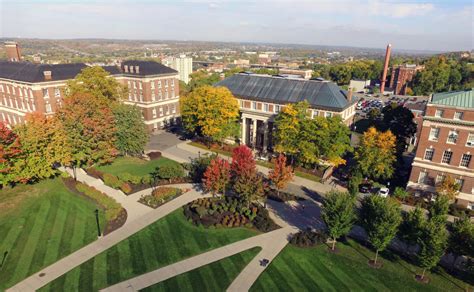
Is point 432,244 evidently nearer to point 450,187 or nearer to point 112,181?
point 450,187

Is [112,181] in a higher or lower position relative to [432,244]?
lower

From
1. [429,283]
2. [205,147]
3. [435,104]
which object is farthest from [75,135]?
[435,104]

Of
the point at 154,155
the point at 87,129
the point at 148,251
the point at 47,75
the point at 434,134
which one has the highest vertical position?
the point at 47,75

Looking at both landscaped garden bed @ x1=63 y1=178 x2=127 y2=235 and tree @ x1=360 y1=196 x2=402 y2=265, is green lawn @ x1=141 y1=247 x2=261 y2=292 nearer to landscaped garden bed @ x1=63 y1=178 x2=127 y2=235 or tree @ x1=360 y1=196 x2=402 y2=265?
landscaped garden bed @ x1=63 y1=178 x2=127 y2=235

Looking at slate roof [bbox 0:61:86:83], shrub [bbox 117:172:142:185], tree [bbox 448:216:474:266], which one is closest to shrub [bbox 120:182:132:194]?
shrub [bbox 117:172:142:185]

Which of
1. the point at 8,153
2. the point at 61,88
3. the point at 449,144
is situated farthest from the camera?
the point at 61,88

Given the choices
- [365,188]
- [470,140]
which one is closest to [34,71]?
[365,188]
